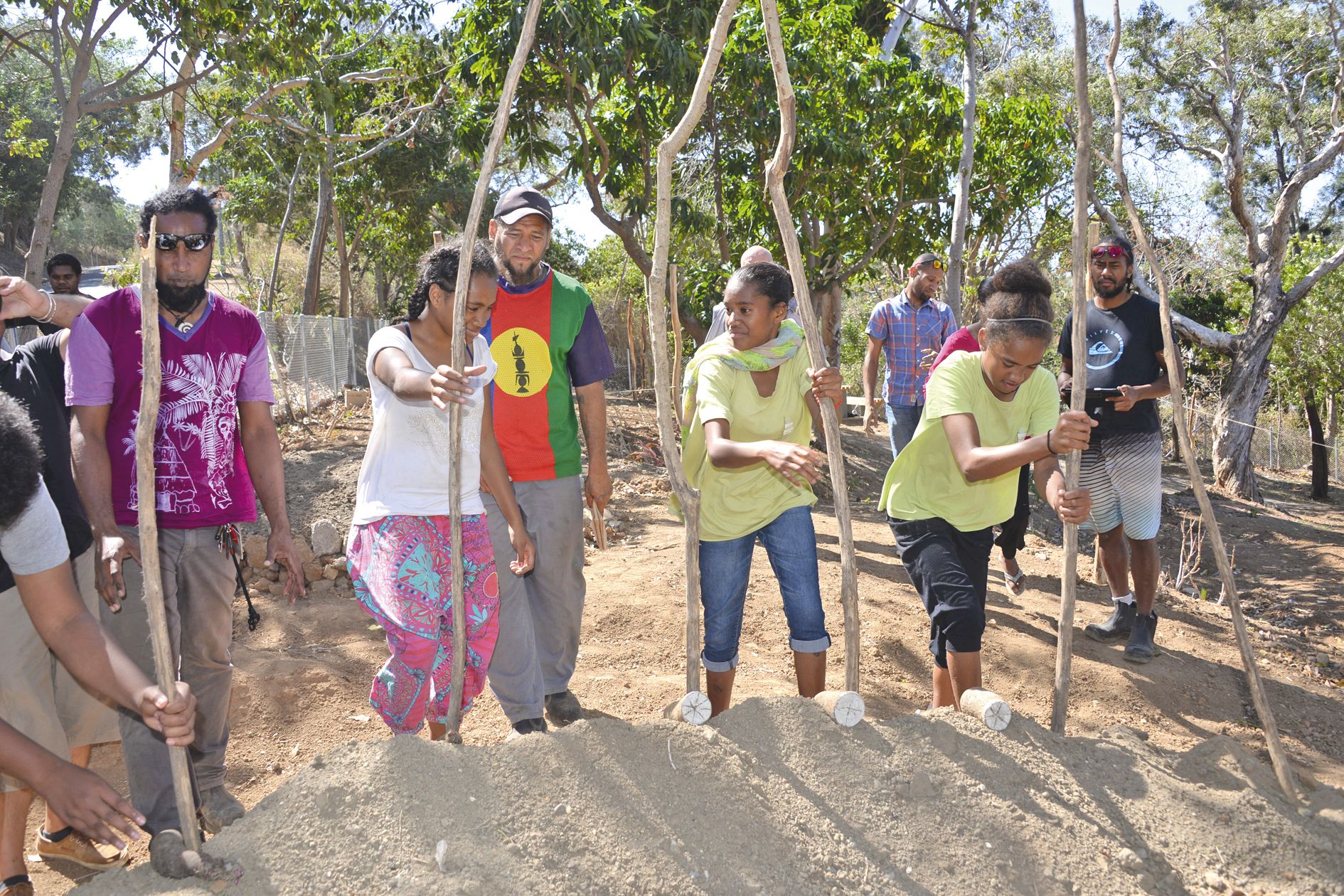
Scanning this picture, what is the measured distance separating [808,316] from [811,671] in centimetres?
111

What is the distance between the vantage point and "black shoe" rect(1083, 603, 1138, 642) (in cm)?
463

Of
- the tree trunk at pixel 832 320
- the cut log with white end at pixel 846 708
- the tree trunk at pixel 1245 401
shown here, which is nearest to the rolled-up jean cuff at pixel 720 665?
the cut log with white end at pixel 846 708

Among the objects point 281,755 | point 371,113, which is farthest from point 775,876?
point 371,113

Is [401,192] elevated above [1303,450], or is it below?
above

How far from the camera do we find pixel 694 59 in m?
7.58

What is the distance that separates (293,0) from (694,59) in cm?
339

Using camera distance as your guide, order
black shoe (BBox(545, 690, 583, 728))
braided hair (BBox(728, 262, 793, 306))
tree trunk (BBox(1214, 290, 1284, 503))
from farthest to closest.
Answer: tree trunk (BBox(1214, 290, 1284, 503))
black shoe (BBox(545, 690, 583, 728))
braided hair (BBox(728, 262, 793, 306))

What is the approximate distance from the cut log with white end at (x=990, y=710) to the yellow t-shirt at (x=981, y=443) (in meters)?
0.55

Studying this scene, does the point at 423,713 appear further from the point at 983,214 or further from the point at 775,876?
the point at 983,214

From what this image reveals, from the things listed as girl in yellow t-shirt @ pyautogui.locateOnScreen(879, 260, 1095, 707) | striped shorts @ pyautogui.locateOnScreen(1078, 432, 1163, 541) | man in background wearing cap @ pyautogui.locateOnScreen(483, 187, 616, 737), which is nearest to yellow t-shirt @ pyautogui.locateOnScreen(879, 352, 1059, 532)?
girl in yellow t-shirt @ pyautogui.locateOnScreen(879, 260, 1095, 707)

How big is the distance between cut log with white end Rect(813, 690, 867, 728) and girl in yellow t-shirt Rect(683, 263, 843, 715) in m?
0.30

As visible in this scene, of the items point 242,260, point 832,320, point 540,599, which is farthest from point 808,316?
point 242,260

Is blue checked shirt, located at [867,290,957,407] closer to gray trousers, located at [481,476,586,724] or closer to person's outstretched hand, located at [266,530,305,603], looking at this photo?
gray trousers, located at [481,476,586,724]

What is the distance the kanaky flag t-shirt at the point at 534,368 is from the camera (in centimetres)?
323
